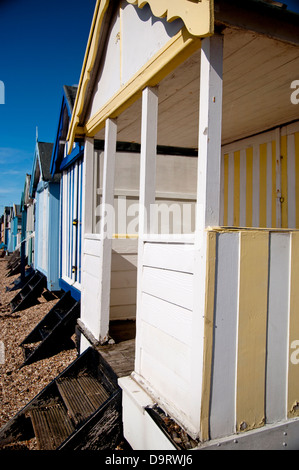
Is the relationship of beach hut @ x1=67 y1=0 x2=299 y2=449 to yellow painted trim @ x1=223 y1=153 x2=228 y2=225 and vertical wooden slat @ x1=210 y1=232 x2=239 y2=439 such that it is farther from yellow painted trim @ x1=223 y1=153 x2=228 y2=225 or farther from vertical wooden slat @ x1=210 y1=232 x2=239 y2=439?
yellow painted trim @ x1=223 y1=153 x2=228 y2=225

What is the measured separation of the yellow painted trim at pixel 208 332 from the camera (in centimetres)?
187

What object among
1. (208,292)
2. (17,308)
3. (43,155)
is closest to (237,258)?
(208,292)

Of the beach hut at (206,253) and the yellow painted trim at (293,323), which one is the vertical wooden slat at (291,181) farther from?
the yellow painted trim at (293,323)

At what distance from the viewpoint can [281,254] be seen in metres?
2.12

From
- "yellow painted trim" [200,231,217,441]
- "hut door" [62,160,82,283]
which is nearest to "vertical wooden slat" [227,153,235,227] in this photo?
"hut door" [62,160,82,283]

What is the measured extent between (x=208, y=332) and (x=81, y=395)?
1.79 metres

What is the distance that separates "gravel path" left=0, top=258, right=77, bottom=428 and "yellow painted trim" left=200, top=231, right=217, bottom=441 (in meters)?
2.37

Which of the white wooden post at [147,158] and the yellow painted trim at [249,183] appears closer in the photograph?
the white wooden post at [147,158]

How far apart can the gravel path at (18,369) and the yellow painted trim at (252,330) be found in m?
2.49

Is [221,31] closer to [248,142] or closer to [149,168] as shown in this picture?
[149,168]

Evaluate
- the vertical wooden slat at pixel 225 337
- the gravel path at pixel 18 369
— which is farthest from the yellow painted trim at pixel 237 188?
the gravel path at pixel 18 369

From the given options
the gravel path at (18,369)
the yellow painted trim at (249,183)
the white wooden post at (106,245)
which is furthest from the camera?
the yellow painted trim at (249,183)

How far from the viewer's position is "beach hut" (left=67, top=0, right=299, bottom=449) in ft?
6.30

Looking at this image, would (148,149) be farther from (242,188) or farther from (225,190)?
(225,190)
